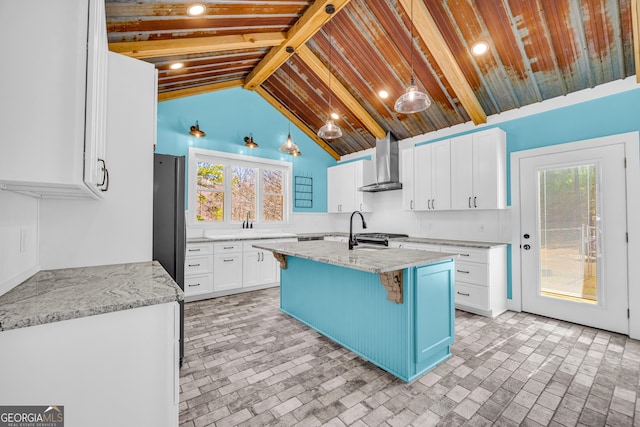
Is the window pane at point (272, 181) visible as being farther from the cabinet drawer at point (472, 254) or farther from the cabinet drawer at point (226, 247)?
the cabinet drawer at point (472, 254)

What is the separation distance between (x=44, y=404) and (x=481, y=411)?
7.22ft

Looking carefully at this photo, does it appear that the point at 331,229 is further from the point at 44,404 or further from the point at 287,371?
the point at 44,404

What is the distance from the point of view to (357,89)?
4438 mm

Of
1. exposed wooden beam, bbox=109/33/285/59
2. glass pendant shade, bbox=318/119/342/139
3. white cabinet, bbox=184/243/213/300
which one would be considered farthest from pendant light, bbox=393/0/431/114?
white cabinet, bbox=184/243/213/300


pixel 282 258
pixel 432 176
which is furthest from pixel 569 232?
pixel 282 258

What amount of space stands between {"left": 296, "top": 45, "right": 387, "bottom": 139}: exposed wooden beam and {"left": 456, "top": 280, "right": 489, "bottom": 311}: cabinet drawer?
115 inches

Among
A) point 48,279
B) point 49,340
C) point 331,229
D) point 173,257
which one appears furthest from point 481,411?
point 331,229

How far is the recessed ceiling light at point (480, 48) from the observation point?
3.00 metres

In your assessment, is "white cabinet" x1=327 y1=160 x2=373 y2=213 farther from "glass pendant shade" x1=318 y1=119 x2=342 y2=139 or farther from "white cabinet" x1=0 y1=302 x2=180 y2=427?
"white cabinet" x1=0 y1=302 x2=180 y2=427

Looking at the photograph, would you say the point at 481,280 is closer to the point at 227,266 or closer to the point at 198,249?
the point at 227,266

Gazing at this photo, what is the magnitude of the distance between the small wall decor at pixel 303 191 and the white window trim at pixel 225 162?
160mm

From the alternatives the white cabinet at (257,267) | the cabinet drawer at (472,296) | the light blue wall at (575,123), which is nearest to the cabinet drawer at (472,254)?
the cabinet drawer at (472,296)

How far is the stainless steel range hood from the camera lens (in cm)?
487

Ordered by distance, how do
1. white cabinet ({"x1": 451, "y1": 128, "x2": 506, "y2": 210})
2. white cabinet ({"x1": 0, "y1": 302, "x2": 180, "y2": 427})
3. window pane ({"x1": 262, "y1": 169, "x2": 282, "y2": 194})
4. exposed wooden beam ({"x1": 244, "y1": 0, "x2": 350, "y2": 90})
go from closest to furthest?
white cabinet ({"x1": 0, "y1": 302, "x2": 180, "y2": 427})
exposed wooden beam ({"x1": 244, "y1": 0, "x2": 350, "y2": 90})
white cabinet ({"x1": 451, "y1": 128, "x2": 506, "y2": 210})
window pane ({"x1": 262, "y1": 169, "x2": 282, "y2": 194})
